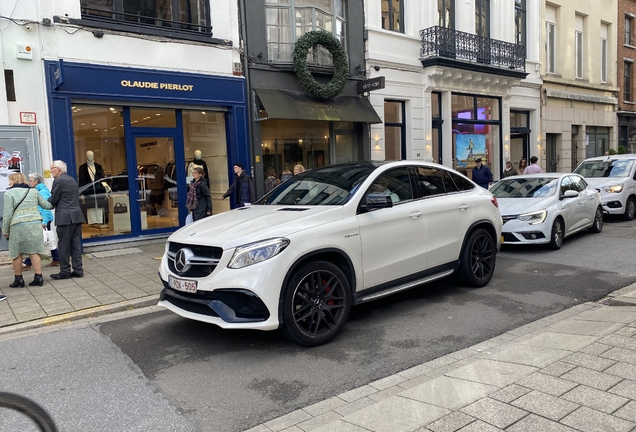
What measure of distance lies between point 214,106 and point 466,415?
1032 centimetres

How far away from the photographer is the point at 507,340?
500 centimetres

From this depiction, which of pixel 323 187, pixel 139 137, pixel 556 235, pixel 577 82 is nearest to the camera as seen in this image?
pixel 323 187

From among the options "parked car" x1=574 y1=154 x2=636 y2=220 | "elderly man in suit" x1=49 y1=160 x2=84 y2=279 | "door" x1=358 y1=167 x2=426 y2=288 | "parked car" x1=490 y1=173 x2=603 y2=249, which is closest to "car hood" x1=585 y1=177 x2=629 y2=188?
"parked car" x1=574 y1=154 x2=636 y2=220

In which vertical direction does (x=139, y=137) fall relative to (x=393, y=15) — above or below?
below

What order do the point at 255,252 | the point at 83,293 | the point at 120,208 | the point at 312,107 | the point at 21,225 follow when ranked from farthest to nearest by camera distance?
the point at 312,107, the point at 120,208, the point at 21,225, the point at 83,293, the point at 255,252

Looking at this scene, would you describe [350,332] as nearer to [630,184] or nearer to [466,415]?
[466,415]

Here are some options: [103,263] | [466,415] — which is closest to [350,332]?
[466,415]

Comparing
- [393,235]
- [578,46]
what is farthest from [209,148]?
[578,46]

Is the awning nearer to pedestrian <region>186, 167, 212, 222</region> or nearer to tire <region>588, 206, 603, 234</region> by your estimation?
pedestrian <region>186, 167, 212, 222</region>

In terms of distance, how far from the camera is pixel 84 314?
248 inches

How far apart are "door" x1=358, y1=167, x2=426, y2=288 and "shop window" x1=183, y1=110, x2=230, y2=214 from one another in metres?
7.27

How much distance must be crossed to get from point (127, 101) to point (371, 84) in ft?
21.9

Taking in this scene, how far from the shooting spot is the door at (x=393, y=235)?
212 inches

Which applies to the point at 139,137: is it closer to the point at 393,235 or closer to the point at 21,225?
the point at 21,225
